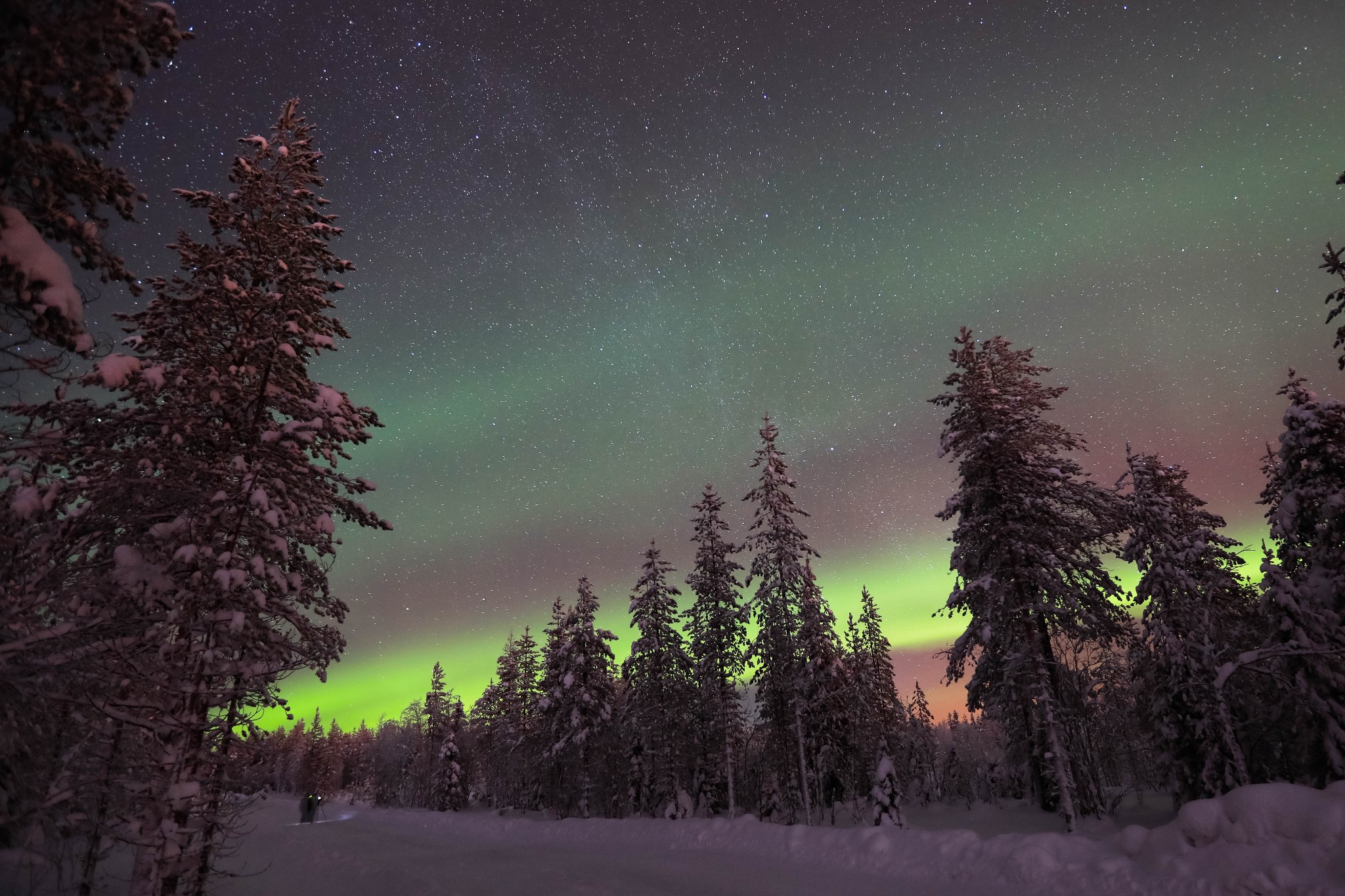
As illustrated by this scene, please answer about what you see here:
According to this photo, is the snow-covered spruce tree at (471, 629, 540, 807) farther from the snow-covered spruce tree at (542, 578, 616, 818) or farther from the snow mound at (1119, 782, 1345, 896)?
the snow mound at (1119, 782, 1345, 896)

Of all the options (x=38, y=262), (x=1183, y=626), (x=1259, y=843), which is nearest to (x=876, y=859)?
(x=1259, y=843)

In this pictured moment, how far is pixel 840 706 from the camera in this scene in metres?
29.4

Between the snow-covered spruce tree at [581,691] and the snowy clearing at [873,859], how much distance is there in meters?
12.7

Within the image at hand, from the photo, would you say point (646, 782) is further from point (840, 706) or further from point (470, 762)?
point (470, 762)

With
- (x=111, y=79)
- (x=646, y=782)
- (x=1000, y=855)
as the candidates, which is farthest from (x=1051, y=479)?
(x=646, y=782)

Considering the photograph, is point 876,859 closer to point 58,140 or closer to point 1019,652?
point 1019,652

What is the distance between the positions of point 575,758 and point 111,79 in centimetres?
3851

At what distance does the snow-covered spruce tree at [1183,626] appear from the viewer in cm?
1962

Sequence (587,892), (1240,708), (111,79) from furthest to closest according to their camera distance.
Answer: (1240,708), (587,892), (111,79)

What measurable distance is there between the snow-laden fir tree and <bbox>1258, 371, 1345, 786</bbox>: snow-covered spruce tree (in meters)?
11.6

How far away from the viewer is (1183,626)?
76.0 feet

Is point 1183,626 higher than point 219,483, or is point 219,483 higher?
point 219,483

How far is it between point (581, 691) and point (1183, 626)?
1144 inches

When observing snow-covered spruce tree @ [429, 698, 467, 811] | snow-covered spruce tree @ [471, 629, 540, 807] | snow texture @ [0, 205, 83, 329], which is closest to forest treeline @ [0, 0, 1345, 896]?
snow texture @ [0, 205, 83, 329]
